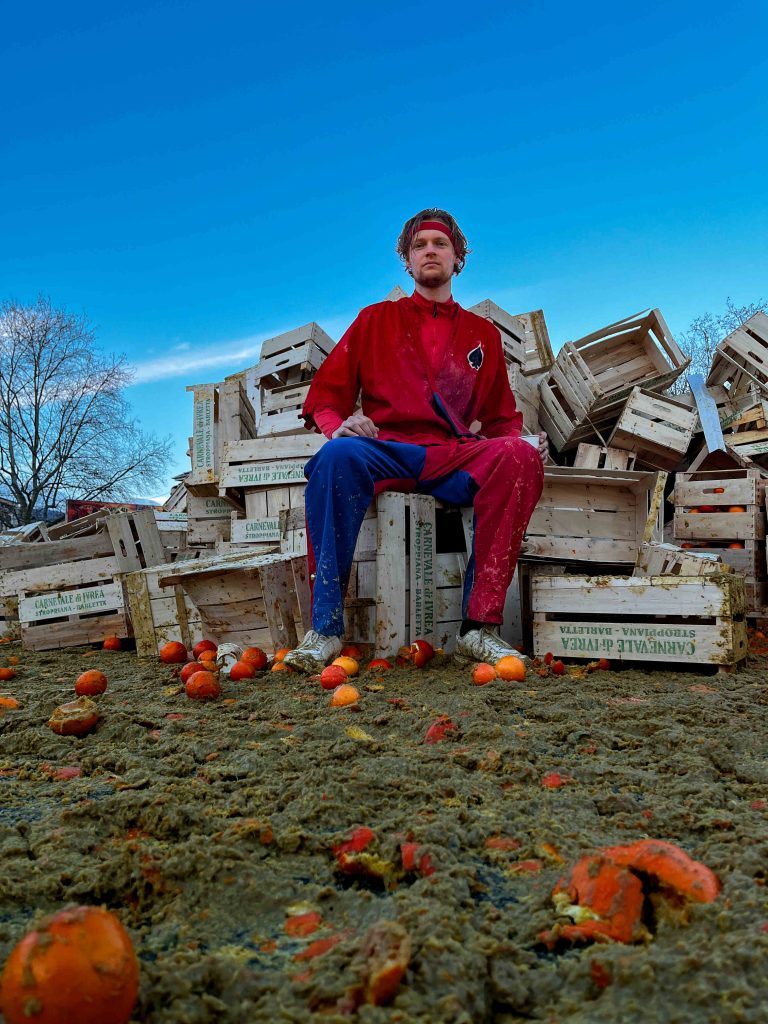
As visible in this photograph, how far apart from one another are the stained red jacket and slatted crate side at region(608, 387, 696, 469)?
7.39 feet

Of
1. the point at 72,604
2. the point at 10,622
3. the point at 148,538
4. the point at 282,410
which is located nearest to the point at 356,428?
the point at 148,538

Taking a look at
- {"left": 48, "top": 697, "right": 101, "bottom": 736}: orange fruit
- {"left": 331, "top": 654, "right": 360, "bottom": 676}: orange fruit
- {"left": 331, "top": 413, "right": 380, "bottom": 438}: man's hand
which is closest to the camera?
{"left": 48, "top": 697, "right": 101, "bottom": 736}: orange fruit

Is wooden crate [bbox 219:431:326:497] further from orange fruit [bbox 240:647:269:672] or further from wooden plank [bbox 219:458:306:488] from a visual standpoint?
orange fruit [bbox 240:647:269:672]

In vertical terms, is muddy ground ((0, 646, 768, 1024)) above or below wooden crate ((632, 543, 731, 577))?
below

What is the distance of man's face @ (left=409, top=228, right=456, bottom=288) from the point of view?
4.06 metres

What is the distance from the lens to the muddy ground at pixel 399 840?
2.85 ft

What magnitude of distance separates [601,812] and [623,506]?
2.86 m

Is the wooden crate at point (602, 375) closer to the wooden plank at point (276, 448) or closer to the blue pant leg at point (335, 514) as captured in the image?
the wooden plank at point (276, 448)

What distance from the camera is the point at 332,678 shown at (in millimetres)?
2848

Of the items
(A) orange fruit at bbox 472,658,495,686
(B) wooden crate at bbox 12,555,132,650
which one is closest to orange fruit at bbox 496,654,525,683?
(A) orange fruit at bbox 472,658,495,686

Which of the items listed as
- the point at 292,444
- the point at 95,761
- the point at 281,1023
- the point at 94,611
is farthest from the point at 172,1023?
the point at 292,444

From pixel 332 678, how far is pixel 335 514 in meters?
0.81

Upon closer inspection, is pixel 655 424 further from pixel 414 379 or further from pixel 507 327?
pixel 414 379

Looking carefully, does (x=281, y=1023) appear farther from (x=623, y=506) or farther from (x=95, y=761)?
(x=623, y=506)
